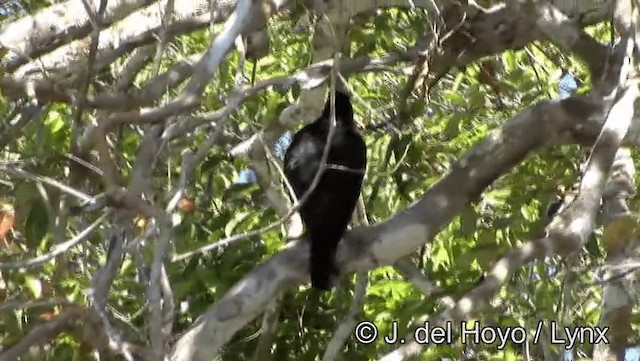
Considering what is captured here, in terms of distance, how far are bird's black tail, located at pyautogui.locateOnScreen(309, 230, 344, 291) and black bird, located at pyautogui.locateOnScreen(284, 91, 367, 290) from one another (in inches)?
1.7

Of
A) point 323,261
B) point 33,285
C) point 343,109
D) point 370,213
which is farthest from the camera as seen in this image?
point 370,213

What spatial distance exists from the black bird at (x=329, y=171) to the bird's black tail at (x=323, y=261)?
0.14ft

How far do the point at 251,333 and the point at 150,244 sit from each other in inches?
37.4

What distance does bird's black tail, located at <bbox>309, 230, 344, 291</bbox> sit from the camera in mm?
2572

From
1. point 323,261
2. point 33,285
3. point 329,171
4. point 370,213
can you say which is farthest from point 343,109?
point 33,285

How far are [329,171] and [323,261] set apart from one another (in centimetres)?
52

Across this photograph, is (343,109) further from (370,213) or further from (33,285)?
(33,285)

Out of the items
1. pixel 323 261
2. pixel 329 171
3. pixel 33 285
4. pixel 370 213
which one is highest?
pixel 33 285

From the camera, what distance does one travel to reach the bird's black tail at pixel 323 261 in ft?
8.44

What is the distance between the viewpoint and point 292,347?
3119 millimetres

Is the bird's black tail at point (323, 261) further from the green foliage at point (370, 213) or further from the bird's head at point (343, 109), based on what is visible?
the bird's head at point (343, 109)

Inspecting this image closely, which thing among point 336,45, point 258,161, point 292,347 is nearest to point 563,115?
point 336,45

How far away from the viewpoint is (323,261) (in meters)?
2.59

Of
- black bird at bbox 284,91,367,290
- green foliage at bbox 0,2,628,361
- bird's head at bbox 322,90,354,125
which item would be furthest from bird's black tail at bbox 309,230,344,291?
bird's head at bbox 322,90,354,125
